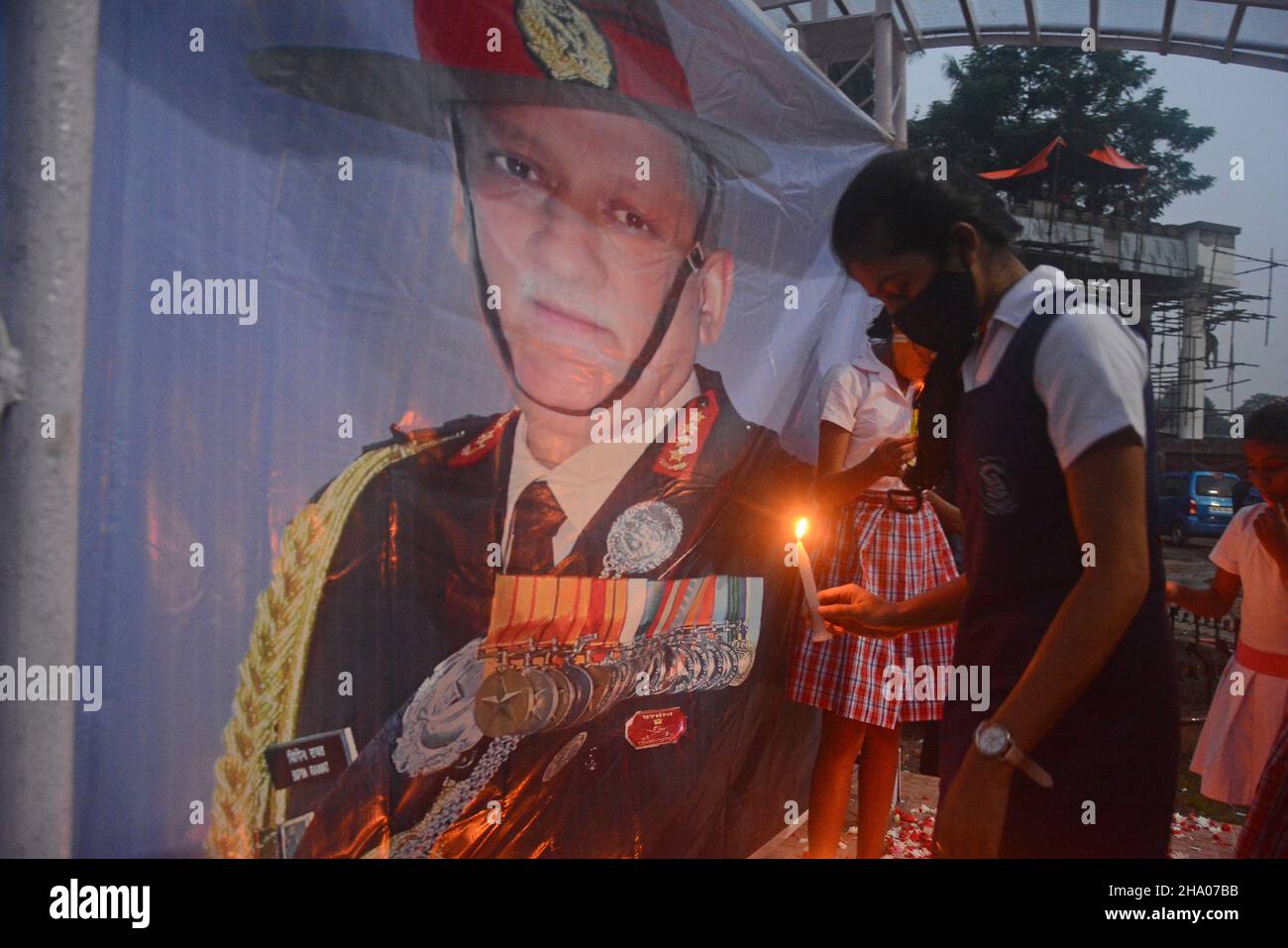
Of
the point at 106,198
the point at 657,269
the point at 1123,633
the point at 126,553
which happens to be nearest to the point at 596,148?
the point at 657,269

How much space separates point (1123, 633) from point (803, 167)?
2.30m

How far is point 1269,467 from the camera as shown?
10.0ft

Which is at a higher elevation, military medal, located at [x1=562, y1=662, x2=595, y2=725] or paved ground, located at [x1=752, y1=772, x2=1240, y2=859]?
military medal, located at [x1=562, y1=662, x2=595, y2=725]

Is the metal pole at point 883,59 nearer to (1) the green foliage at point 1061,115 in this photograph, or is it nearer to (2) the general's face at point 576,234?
(2) the general's face at point 576,234

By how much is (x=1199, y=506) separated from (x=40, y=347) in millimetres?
15823

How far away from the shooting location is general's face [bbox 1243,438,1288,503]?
302cm

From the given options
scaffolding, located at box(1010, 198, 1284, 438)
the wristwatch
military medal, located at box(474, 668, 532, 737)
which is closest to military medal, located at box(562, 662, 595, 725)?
military medal, located at box(474, 668, 532, 737)

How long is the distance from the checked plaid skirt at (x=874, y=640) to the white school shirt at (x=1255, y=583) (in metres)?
0.92

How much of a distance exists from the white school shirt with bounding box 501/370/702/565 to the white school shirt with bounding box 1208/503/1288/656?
205 centimetres

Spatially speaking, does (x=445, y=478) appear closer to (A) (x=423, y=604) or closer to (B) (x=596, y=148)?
(A) (x=423, y=604)

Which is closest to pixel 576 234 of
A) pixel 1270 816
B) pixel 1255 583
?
pixel 1270 816

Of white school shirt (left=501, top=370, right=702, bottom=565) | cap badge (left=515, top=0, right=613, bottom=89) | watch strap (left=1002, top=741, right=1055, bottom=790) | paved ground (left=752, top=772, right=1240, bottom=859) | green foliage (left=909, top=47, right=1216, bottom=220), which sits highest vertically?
green foliage (left=909, top=47, right=1216, bottom=220)

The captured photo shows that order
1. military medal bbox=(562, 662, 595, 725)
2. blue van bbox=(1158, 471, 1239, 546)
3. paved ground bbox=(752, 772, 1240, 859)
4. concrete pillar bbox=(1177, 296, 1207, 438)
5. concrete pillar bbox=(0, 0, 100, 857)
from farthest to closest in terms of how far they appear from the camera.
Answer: concrete pillar bbox=(1177, 296, 1207, 438) → blue van bbox=(1158, 471, 1239, 546) → paved ground bbox=(752, 772, 1240, 859) → military medal bbox=(562, 662, 595, 725) → concrete pillar bbox=(0, 0, 100, 857)

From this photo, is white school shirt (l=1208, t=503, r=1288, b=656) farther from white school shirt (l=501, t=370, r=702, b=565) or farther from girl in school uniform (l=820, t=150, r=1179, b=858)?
white school shirt (l=501, t=370, r=702, b=565)
